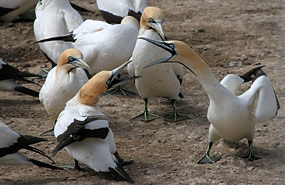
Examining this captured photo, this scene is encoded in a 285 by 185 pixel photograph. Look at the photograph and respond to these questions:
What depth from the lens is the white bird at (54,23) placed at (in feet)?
30.8

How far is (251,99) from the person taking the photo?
6.96 m

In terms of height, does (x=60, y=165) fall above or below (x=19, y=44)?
above

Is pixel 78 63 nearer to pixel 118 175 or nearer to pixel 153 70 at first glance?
pixel 153 70

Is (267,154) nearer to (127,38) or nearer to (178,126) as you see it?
(178,126)

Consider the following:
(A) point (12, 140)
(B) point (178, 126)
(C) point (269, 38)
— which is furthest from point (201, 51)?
(A) point (12, 140)

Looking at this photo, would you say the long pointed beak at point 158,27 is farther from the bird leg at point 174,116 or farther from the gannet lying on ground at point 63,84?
the gannet lying on ground at point 63,84

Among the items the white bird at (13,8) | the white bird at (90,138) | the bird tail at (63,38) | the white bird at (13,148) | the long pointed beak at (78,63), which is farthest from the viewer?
the white bird at (13,8)

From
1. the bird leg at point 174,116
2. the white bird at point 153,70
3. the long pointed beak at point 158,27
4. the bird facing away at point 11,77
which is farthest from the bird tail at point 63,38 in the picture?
the bird leg at point 174,116

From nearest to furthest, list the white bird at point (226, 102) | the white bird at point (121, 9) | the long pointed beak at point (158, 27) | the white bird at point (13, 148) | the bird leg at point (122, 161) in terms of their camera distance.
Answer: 1. the white bird at point (13, 148)
2. the white bird at point (226, 102)
3. the bird leg at point (122, 161)
4. the long pointed beak at point (158, 27)
5. the white bird at point (121, 9)

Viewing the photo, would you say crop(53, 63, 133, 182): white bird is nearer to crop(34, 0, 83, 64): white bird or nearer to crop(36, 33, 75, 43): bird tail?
crop(36, 33, 75, 43): bird tail

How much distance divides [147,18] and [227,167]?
2.28 m

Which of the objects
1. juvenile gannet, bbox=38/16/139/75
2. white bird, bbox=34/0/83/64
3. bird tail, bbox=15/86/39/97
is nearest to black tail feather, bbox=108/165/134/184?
juvenile gannet, bbox=38/16/139/75

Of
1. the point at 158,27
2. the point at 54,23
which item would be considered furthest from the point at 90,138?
the point at 54,23

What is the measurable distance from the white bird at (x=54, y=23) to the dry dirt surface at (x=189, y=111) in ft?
1.99
